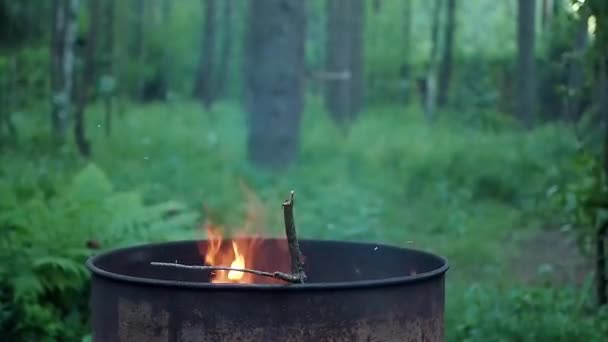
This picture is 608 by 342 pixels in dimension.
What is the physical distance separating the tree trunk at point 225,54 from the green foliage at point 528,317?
2904 cm

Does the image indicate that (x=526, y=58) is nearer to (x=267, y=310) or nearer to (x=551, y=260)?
(x=551, y=260)

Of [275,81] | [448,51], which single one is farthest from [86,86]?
[448,51]

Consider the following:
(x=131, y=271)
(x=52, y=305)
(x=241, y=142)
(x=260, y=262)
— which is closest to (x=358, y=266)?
(x=260, y=262)

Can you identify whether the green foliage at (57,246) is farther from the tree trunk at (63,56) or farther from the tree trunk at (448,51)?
the tree trunk at (448,51)

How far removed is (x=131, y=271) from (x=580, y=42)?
9586 millimetres

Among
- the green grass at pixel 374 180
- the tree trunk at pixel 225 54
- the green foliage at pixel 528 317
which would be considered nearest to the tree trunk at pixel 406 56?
the tree trunk at pixel 225 54

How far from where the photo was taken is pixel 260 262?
383 centimetres

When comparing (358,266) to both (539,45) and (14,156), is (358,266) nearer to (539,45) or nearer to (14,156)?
(14,156)

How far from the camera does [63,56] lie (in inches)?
470

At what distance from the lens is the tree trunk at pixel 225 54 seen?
35062 millimetres

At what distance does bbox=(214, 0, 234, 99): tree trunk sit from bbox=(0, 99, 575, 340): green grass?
20.9m

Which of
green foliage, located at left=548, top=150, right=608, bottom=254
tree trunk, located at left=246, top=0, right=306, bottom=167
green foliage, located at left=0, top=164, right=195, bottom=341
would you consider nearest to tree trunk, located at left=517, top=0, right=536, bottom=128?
tree trunk, located at left=246, top=0, right=306, bottom=167

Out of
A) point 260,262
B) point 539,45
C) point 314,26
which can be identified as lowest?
point 260,262

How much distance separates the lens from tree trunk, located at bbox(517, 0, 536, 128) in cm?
1619
